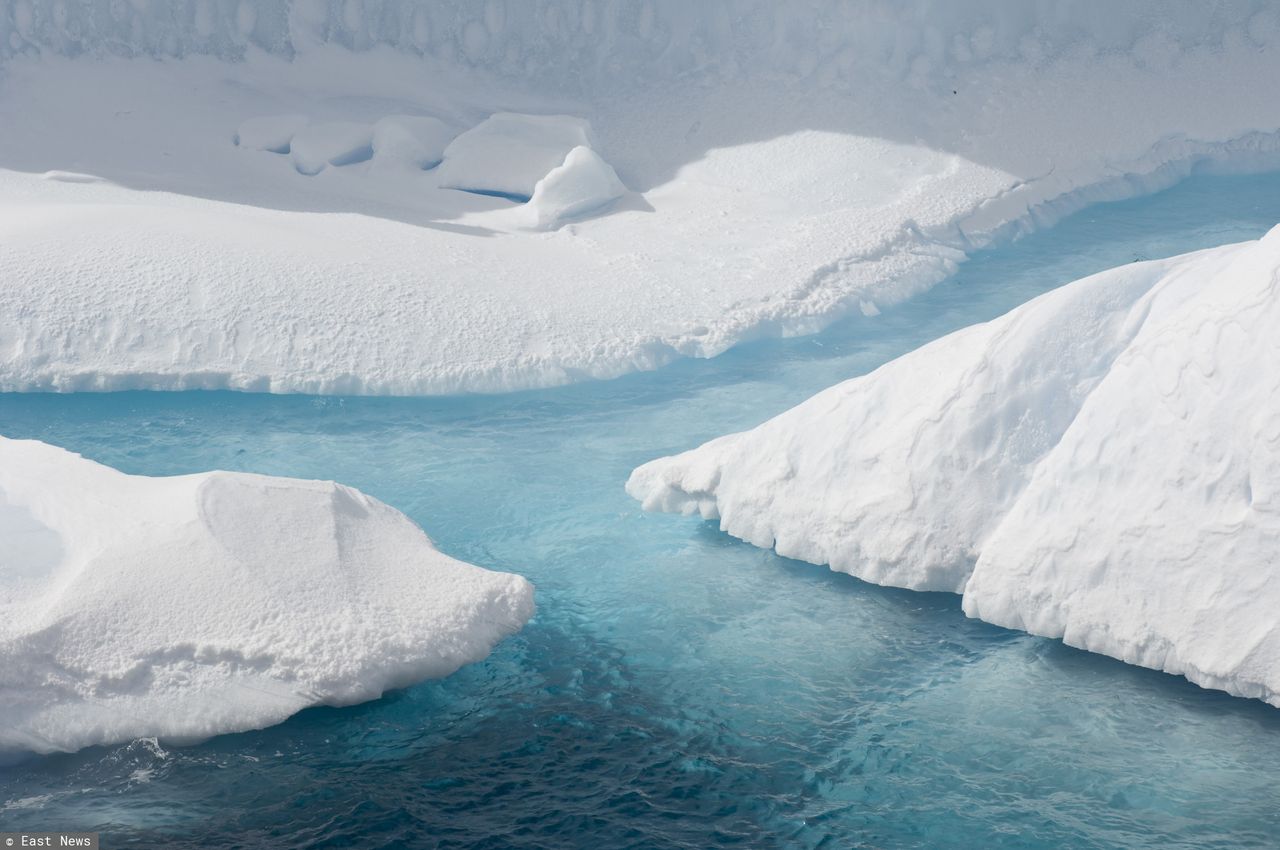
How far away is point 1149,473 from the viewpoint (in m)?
5.39

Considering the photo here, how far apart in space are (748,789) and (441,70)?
433 inches

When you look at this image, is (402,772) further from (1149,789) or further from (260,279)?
(260,279)

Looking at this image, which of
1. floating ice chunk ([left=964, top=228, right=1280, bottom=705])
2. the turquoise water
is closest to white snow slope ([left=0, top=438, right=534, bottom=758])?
the turquoise water

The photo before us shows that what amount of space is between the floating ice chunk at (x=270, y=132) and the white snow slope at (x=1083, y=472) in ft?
25.0

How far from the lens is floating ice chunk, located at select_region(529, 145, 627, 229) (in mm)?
11070

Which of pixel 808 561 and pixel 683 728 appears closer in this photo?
pixel 683 728

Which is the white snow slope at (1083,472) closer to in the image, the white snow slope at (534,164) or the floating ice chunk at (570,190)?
the white snow slope at (534,164)

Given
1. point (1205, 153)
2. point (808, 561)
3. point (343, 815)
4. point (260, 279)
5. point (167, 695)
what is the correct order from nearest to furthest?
point (343, 815)
point (167, 695)
point (808, 561)
point (260, 279)
point (1205, 153)

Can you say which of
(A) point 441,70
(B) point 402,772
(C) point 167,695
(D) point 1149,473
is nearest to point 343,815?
(B) point 402,772

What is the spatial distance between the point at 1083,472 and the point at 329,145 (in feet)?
29.2

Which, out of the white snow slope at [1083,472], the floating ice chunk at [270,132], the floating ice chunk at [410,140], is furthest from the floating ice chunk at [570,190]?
the white snow slope at [1083,472]

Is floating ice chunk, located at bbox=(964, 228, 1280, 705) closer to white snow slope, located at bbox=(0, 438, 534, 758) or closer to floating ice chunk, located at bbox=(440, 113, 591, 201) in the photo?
white snow slope, located at bbox=(0, 438, 534, 758)

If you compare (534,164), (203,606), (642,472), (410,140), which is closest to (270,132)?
(410,140)

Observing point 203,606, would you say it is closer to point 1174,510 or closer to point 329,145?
point 1174,510
